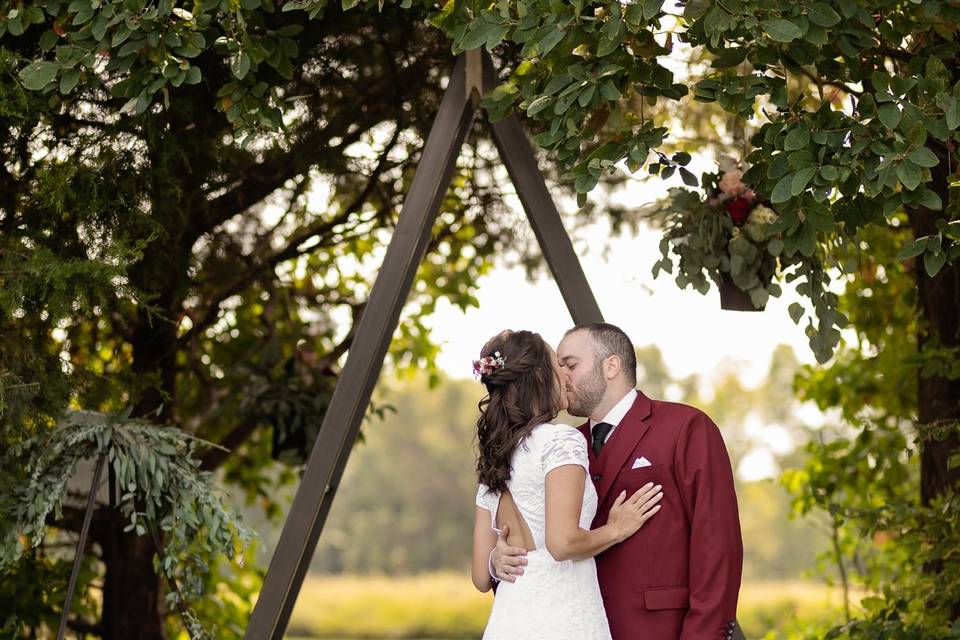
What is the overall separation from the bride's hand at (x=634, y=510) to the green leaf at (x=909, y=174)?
3.00 feet

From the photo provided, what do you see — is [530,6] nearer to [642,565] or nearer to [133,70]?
[133,70]

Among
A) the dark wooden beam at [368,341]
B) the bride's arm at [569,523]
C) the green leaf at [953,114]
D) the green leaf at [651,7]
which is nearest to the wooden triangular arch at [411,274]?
the dark wooden beam at [368,341]

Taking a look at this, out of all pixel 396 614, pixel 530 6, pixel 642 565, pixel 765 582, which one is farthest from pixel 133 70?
pixel 765 582

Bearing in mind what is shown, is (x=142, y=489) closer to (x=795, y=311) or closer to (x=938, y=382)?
(x=795, y=311)

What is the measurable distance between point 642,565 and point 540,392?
0.49 meters

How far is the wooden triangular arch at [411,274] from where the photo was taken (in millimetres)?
3141

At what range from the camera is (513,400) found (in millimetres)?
2736

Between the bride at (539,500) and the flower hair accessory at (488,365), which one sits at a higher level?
the flower hair accessory at (488,365)

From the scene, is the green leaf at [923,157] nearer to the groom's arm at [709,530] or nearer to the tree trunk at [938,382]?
the groom's arm at [709,530]

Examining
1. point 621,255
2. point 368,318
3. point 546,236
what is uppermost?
point 621,255

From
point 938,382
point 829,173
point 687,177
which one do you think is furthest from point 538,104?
point 938,382

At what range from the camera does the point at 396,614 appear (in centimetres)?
2355

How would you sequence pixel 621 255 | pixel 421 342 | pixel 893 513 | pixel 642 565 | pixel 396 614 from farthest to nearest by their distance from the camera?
pixel 396 614 → pixel 421 342 → pixel 621 255 → pixel 893 513 → pixel 642 565

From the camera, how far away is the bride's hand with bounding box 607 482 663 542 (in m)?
2.71
